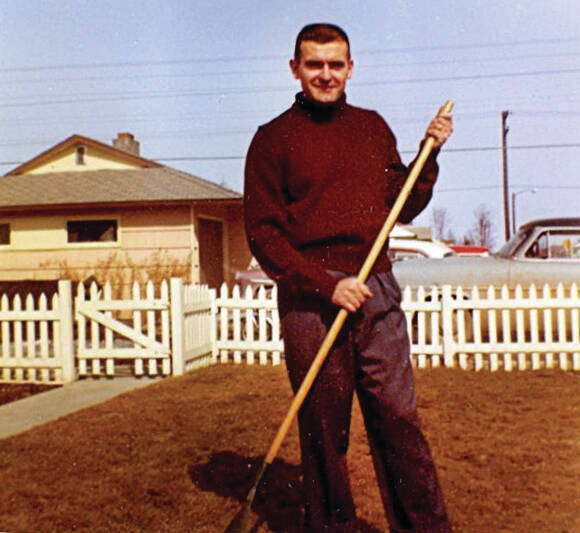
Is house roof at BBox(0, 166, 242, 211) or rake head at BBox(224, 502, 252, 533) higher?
house roof at BBox(0, 166, 242, 211)

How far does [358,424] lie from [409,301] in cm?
302

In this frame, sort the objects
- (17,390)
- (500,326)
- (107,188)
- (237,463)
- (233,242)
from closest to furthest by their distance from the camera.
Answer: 1. (237,463)
2. (17,390)
3. (500,326)
4. (107,188)
5. (233,242)

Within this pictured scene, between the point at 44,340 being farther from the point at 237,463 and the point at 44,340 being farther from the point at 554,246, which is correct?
the point at 554,246

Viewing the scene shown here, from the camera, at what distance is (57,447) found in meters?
4.98

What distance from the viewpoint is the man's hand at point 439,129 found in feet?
8.84

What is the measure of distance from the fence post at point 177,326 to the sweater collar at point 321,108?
17.1ft

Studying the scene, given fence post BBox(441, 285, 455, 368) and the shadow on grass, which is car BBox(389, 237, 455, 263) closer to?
fence post BBox(441, 285, 455, 368)

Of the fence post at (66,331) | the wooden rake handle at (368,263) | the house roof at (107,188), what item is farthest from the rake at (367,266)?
the house roof at (107,188)

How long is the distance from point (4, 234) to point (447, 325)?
13191 mm

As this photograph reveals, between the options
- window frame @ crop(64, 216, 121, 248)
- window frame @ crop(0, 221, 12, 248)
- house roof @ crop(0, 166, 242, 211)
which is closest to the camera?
house roof @ crop(0, 166, 242, 211)

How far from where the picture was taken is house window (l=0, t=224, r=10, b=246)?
17.7 meters

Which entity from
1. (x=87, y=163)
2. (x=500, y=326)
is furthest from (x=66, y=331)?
(x=87, y=163)

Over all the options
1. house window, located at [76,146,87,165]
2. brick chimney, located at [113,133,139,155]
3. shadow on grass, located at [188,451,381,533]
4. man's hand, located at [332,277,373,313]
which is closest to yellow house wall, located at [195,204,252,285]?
brick chimney, located at [113,133,139,155]

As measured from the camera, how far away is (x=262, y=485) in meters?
4.03
